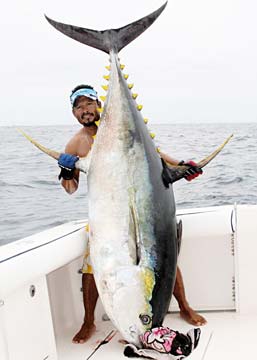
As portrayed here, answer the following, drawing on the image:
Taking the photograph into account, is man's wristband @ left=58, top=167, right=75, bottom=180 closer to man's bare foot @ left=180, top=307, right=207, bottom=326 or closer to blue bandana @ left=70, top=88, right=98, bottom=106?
blue bandana @ left=70, top=88, right=98, bottom=106

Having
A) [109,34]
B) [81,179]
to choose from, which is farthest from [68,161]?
[81,179]

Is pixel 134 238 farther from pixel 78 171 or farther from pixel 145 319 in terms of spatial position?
pixel 78 171

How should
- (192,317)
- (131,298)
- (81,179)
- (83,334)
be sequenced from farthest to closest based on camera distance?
1. (81,179)
2. (192,317)
3. (83,334)
4. (131,298)

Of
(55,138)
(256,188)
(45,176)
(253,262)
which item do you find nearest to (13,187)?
(45,176)

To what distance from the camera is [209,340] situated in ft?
7.15

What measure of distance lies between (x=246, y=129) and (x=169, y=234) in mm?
9222

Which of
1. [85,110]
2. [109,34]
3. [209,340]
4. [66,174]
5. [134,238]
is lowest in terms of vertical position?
[209,340]

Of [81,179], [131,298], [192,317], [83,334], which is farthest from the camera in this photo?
[81,179]

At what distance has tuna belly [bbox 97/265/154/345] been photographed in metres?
2.00

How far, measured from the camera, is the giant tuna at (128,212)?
6.61ft

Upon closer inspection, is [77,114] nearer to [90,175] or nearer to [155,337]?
[90,175]

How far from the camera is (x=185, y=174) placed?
7.16ft

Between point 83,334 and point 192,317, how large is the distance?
481 mm

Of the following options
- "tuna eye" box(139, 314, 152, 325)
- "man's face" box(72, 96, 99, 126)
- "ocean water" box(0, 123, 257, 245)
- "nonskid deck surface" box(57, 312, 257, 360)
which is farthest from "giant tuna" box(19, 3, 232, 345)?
"ocean water" box(0, 123, 257, 245)
